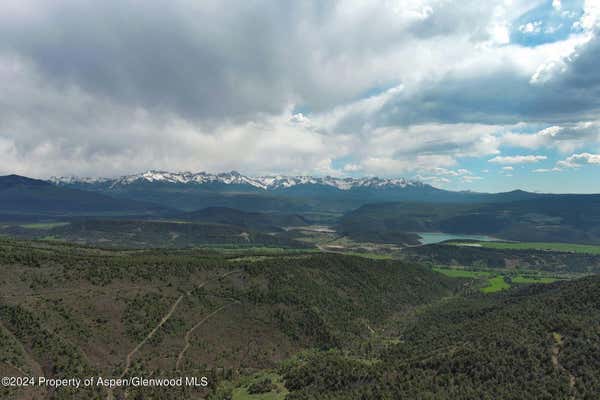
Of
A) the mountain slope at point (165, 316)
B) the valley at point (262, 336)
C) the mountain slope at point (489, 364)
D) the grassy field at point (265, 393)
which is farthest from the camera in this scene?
the mountain slope at point (165, 316)

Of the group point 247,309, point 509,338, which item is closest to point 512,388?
point 509,338

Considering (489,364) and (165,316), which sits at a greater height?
(165,316)

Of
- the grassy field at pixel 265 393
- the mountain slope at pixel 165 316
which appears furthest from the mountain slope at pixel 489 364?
the mountain slope at pixel 165 316

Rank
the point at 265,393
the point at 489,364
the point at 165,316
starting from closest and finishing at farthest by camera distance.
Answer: the point at 489,364 < the point at 265,393 < the point at 165,316

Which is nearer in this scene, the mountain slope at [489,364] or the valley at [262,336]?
the mountain slope at [489,364]

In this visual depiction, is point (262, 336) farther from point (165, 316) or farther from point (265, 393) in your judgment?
point (265, 393)

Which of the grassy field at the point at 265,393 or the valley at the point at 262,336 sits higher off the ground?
the valley at the point at 262,336

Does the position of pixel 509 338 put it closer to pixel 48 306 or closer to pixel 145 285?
pixel 145 285

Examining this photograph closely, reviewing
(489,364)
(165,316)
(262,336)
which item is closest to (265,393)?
(262,336)

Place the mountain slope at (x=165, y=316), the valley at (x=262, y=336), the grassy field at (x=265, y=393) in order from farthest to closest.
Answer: the mountain slope at (x=165, y=316)
the grassy field at (x=265, y=393)
the valley at (x=262, y=336)

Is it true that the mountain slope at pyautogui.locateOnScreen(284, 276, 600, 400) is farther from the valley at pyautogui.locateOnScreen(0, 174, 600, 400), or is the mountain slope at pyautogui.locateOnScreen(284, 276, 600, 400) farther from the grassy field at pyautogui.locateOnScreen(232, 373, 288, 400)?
the grassy field at pyautogui.locateOnScreen(232, 373, 288, 400)

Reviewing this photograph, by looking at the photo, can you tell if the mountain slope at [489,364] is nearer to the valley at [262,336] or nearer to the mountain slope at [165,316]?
the valley at [262,336]
